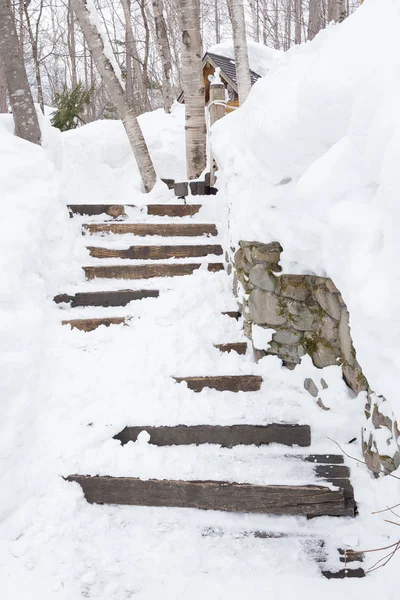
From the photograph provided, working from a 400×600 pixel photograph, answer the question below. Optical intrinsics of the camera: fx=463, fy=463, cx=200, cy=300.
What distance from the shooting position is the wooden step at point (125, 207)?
5.14 metres

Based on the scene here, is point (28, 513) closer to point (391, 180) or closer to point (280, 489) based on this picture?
Result: point (280, 489)

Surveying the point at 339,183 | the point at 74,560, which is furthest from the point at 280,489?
the point at 339,183

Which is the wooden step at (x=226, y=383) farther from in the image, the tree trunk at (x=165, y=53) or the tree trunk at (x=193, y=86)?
the tree trunk at (x=165, y=53)

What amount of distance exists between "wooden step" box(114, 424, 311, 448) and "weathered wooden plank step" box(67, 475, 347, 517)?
318mm

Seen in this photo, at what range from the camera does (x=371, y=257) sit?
181 centimetres

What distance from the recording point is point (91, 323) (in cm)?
371

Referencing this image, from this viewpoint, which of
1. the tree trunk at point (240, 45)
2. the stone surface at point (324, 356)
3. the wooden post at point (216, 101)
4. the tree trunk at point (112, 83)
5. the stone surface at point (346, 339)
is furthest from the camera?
the tree trunk at point (240, 45)

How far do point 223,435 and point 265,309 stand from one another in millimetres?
924

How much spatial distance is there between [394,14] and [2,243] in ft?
9.32

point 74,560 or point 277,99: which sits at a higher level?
point 277,99

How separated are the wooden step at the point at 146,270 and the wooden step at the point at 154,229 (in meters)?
0.69

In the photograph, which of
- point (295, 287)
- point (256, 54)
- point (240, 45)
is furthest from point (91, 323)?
point (256, 54)

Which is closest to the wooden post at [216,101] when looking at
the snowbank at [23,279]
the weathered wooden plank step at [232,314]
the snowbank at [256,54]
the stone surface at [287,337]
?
the snowbank at [23,279]

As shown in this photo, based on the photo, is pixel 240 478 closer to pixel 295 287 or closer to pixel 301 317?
pixel 301 317
